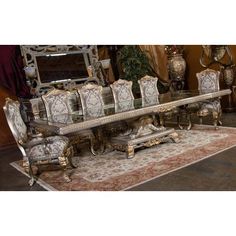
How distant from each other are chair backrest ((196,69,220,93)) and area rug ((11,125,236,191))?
0.74 metres

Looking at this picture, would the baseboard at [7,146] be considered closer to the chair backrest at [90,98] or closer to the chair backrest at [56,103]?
the chair backrest at [56,103]

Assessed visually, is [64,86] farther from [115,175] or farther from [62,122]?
[115,175]

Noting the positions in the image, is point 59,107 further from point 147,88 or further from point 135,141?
point 147,88

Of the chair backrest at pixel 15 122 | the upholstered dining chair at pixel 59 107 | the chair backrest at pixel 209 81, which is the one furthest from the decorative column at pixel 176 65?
the chair backrest at pixel 15 122

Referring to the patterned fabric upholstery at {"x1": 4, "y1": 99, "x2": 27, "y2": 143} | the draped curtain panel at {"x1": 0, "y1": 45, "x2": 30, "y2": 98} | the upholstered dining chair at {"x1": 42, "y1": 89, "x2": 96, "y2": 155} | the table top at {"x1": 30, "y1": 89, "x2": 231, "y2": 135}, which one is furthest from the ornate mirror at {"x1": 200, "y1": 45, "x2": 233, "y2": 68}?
the patterned fabric upholstery at {"x1": 4, "y1": 99, "x2": 27, "y2": 143}

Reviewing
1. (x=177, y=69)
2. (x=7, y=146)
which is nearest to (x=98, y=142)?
(x=7, y=146)

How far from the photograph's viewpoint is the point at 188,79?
7625mm

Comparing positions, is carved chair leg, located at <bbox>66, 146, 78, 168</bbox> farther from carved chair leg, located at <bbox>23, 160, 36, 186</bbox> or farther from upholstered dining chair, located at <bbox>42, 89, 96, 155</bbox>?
carved chair leg, located at <bbox>23, 160, 36, 186</bbox>

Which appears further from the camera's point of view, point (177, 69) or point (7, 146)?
point (177, 69)

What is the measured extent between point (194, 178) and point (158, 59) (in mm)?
4851

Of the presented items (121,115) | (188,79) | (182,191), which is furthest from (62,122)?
(188,79)

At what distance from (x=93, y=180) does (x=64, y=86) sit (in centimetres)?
294

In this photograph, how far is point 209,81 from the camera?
530cm

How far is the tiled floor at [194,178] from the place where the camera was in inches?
120
